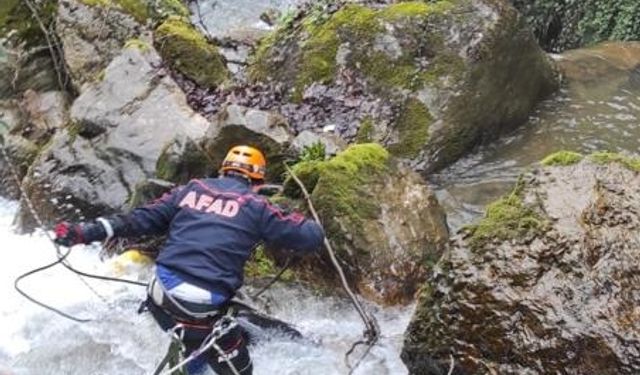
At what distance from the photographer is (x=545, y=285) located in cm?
516

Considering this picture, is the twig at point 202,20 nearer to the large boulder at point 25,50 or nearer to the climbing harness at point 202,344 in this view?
the large boulder at point 25,50

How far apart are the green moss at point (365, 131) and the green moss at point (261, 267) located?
95.0 inches

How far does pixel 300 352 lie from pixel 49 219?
12.2ft

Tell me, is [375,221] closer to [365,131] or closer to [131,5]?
[365,131]

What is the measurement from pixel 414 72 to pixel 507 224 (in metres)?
4.36

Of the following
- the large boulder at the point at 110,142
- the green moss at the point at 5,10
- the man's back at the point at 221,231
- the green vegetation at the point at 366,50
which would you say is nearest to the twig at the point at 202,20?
the green moss at the point at 5,10

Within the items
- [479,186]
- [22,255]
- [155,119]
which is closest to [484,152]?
[479,186]

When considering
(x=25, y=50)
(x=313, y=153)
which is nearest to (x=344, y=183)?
(x=313, y=153)

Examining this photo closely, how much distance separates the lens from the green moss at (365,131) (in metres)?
9.21

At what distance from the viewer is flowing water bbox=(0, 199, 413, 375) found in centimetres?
635

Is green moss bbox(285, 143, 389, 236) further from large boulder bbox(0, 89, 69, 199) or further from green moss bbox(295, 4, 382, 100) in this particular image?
large boulder bbox(0, 89, 69, 199)

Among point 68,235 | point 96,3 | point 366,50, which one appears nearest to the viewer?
point 68,235

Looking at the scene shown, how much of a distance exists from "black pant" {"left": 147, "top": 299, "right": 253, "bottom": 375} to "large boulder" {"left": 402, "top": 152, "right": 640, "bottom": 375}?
121 centimetres

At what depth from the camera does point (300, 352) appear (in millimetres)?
6488
